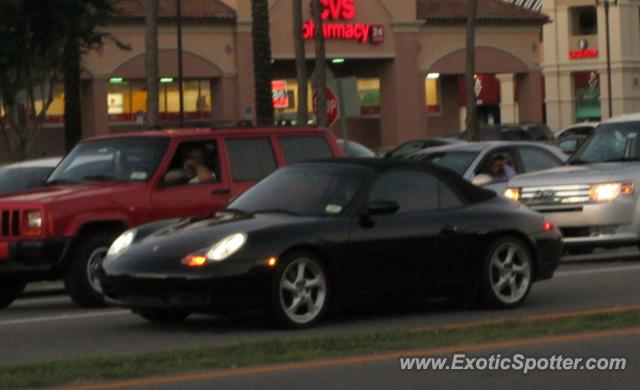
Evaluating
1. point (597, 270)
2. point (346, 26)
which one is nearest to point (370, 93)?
point (346, 26)

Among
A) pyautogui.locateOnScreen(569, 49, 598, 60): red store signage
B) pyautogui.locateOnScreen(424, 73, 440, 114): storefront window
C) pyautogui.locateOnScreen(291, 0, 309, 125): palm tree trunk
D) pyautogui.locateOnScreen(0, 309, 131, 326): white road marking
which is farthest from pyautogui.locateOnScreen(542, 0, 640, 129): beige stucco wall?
pyautogui.locateOnScreen(0, 309, 131, 326): white road marking

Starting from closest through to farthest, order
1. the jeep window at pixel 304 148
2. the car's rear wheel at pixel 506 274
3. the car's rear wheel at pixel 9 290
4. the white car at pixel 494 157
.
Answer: the car's rear wheel at pixel 506 274 → the car's rear wheel at pixel 9 290 → the jeep window at pixel 304 148 → the white car at pixel 494 157

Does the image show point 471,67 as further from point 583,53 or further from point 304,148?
point 583,53

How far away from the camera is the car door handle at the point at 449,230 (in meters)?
14.0

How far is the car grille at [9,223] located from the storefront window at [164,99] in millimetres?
41173

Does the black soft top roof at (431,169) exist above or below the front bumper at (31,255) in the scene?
above

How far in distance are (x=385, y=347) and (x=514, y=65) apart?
2206 inches

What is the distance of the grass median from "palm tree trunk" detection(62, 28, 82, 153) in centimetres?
2314

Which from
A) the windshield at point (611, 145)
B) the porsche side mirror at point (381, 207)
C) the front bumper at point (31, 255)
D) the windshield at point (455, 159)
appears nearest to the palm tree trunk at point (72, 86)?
the windshield at point (455, 159)

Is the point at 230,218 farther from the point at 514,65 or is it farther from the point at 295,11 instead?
the point at 514,65

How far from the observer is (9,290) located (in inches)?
643

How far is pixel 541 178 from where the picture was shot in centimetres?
1958

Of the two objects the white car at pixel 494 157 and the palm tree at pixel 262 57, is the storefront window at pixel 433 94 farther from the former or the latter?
the white car at pixel 494 157

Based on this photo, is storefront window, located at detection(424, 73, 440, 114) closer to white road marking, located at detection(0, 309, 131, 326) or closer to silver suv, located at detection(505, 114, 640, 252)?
silver suv, located at detection(505, 114, 640, 252)
